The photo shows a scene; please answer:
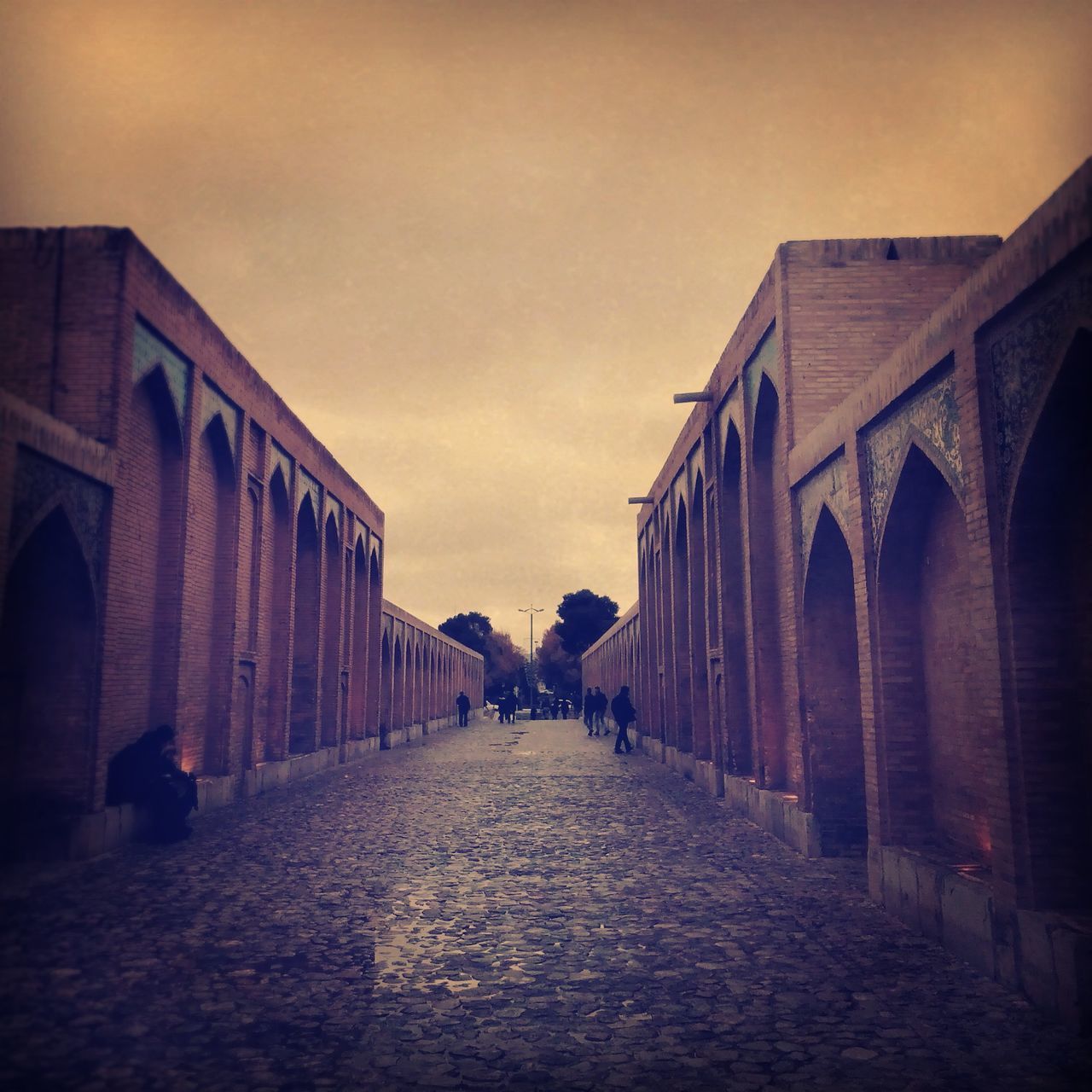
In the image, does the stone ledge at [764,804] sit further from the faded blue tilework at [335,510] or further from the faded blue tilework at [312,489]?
the faded blue tilework at [335,510]

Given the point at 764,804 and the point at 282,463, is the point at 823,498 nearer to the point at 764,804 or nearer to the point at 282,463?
the point at 764,804

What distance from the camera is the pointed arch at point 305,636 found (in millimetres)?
19391

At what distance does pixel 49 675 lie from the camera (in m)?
9.71

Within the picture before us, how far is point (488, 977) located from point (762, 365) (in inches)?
334

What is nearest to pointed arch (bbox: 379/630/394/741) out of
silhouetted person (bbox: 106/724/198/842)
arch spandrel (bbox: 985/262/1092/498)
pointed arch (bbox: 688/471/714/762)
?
pointed arch (bbox: 688/471/714/762)

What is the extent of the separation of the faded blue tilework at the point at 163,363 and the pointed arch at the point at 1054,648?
30.2 ft

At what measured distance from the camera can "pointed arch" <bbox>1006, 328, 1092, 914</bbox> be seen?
5.24m

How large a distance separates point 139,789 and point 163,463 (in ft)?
13.6

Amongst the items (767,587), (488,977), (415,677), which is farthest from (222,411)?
(415,677)

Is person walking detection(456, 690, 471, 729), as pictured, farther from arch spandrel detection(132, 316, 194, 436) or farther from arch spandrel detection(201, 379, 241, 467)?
arch spandrel detection(132, 316, 194, 436)

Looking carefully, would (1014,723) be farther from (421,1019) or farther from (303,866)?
(303,866)

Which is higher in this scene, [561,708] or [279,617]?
[279,617]

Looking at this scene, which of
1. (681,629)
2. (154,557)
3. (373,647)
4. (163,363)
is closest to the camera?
(163,363)

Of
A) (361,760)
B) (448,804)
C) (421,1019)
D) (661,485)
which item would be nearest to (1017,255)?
(421,1019)
